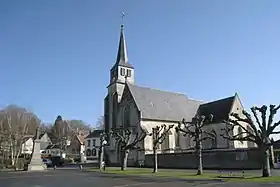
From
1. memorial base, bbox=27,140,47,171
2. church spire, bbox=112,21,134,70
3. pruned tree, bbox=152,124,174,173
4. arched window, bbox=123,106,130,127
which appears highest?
church spire, bbox=112,21,134,70

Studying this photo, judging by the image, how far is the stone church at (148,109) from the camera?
2169 inches

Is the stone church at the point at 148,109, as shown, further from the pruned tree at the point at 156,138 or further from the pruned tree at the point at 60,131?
the pruned tree at the point at 60,131

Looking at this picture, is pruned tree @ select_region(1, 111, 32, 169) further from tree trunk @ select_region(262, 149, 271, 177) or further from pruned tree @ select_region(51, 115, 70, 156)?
tree trunk @ select_region(262, 149, 271, 177)

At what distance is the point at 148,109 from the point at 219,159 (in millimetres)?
20482

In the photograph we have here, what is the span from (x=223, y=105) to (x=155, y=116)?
42.9 feet

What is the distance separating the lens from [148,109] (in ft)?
187

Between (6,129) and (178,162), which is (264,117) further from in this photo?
(6,129)

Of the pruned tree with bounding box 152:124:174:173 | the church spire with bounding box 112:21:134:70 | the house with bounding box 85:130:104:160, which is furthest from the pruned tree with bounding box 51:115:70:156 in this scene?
the pruned tree with bounding box 152:124:174:173

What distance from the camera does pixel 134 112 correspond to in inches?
2231

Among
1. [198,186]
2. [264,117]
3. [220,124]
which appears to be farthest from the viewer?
[220,124]

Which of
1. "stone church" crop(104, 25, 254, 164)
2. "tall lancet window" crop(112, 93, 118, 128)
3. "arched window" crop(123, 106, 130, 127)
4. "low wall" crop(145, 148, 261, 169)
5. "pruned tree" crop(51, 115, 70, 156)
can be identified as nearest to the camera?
"low wall" crop(145, 148, 261, 169)

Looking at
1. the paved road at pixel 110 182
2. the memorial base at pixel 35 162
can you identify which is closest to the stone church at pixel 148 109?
the memorial base at pixel 35 162

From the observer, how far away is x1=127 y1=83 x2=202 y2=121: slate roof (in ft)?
187


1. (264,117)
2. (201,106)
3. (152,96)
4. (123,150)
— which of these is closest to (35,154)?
(123,150)
